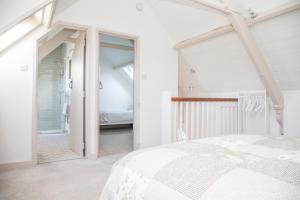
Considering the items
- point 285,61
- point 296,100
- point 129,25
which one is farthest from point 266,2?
point 129,25

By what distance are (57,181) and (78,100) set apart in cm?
152

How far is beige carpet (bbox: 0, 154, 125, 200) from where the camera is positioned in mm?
1999

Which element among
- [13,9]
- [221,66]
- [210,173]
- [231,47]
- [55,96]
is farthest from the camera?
[55,96]

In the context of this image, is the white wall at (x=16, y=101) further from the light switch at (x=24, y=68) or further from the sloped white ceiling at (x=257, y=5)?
the sloped white ceiling at (x=257, y=5)

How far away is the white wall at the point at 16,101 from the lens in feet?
9.13

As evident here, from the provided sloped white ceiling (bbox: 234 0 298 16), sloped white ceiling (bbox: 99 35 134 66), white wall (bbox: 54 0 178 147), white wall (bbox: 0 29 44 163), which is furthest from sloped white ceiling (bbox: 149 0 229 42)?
sloped white ceiling (bbox: 99 35 134 66)

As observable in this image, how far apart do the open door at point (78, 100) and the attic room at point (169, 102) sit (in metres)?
0.02

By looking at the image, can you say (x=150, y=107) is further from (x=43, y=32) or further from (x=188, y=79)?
(x=43, y=32)

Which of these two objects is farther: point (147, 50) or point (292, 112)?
point (147, 50)

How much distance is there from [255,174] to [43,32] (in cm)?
315

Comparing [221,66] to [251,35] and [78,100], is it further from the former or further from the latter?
[78,100]

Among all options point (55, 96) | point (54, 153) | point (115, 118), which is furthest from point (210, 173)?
point (55, 96)

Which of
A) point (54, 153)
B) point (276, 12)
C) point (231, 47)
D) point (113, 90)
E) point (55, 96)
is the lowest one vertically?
point (54, 153)

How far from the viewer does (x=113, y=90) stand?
302 inches
